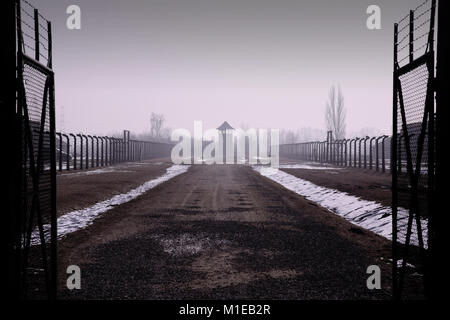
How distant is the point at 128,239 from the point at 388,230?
17.6 ft

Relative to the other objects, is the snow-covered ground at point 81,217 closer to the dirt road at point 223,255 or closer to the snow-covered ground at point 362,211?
the dirt road at point 223,255

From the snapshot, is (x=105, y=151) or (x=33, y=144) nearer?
(x=33, y=144)

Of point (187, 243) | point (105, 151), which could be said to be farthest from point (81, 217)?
point (105, 151)

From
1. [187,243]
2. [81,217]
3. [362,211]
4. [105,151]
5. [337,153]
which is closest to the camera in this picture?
[187,243]

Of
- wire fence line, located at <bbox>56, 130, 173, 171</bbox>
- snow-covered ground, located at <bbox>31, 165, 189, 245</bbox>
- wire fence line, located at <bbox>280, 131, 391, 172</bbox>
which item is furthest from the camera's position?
wire fence line, located at <bbox>280, 131, 391, 172</bbox>

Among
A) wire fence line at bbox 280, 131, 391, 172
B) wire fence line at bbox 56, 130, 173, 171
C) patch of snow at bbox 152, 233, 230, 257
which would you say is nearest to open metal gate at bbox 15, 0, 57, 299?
patch of snow at bbox 152, 233, 230, 257

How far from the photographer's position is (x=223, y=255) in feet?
18.7

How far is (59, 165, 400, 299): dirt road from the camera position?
4.29 meters

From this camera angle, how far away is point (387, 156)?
49656mm

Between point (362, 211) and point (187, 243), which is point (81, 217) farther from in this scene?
point (362, 211)

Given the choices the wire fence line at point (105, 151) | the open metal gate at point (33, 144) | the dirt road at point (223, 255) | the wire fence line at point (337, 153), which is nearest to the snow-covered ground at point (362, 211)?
the dirt road at point (223, 255)

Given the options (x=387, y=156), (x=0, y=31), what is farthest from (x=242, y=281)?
(x=387, y=156)

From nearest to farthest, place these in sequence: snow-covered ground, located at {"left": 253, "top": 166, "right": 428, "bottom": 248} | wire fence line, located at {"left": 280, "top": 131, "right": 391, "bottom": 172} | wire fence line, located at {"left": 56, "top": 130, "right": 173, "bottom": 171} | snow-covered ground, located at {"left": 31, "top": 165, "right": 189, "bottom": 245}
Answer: snow-covered ground, located at {"left": 31, "top": 165, "right": 189, "bottom": 245} → snow-covered ground, located at {"left": 253, "top": 166, "right": 428, "bottom": 248} → wire fence line, located at {"left": 56, "top": 130, "right": 173, "bottom": 171} → wire fence line, located at {"left": 280, "top": 131, "right": 391, "bottom": 172}

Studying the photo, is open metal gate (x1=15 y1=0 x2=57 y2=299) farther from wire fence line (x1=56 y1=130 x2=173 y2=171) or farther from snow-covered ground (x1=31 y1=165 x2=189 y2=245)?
wire fence line (x1=56 y1=130 x2=173 y2=171)
